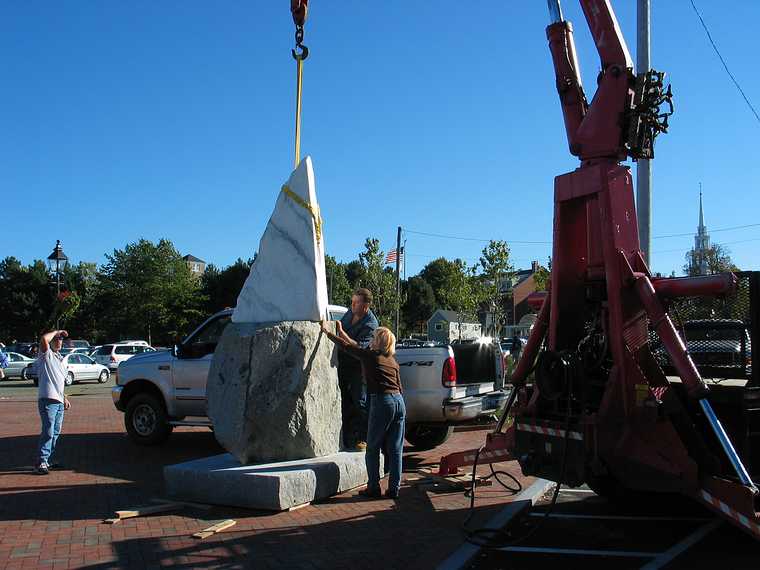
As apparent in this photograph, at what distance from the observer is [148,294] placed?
2758 inches

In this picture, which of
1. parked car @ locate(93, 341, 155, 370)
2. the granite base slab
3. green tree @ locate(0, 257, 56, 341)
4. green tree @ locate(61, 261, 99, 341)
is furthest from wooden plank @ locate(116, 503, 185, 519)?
green tree @ locate(61, 261, 99, 341)

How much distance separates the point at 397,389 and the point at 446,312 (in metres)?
58.9

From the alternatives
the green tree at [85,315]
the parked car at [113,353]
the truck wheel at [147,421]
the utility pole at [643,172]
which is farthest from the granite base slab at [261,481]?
the green tree at [85,315]

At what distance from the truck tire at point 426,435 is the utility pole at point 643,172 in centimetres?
408

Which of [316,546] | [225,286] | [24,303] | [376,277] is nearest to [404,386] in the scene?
[316,546]

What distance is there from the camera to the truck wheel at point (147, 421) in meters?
10.4

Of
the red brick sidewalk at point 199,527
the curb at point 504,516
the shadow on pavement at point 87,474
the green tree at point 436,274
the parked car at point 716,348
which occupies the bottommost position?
the shadow on pavement at point 87,474

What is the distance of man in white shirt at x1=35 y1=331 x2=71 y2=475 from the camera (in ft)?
27.6

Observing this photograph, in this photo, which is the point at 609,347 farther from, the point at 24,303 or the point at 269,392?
the point at 24,303

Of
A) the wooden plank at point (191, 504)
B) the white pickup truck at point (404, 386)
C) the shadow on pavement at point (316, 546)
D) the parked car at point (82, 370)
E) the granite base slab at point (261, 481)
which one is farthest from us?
the parked car at point (82, 370)

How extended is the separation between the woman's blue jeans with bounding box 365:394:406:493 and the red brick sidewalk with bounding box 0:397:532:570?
0.27 metres

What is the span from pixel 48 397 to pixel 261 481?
3.72m

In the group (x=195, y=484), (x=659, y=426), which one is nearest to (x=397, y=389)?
(x=195, y=484)

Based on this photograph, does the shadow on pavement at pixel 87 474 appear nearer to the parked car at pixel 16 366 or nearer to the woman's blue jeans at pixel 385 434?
the woman's blue jeans at pixel 385 434
